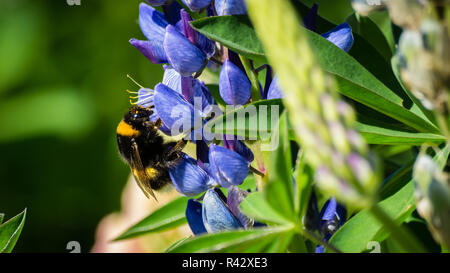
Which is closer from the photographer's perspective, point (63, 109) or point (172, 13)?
point (172, 13)

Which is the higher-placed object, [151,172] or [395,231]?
[395,231]

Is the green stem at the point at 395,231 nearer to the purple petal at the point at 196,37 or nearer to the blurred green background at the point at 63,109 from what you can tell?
the purple petal at the point at 196,37

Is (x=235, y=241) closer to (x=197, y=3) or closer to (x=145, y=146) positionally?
(x=197, y=3)

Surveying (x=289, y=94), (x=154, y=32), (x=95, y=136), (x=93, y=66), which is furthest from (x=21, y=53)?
(x=289, y=94)

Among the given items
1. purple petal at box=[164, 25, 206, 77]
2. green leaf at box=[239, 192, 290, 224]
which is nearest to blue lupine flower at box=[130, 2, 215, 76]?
purple petal at box=[164, 25, 206, 77]

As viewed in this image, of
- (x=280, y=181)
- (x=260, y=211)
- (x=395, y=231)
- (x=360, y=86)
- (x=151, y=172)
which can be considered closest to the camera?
(x=395, y=231)

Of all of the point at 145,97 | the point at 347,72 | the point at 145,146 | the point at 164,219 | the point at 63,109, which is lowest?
the point at 63,109

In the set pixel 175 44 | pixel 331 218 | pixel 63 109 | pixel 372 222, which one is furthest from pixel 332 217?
pixel 63 109

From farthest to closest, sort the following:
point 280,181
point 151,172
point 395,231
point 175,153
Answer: point 151,172, point 175,153, point 280,181, point 395,231

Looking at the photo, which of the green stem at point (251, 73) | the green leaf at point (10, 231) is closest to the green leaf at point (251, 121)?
the green stem at point (251, 73)
